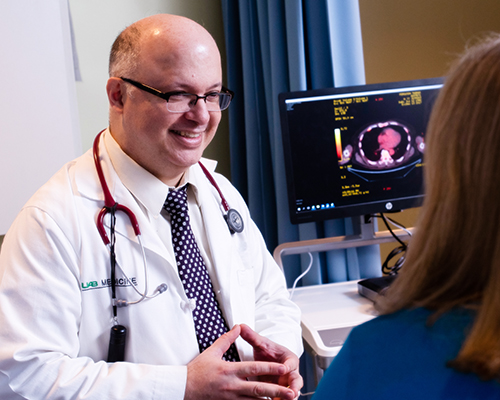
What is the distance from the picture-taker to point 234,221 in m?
1.34

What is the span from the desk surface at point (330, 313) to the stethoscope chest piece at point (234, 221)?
0.35 m

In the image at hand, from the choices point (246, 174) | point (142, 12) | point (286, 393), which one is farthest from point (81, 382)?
point (142, 12)

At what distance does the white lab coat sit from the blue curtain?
678 millimetres

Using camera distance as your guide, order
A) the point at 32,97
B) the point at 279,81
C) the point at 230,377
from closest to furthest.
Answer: the point at 230,377 → the point at 32,97 → the point at 279,81

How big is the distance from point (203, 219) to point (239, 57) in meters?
1.11

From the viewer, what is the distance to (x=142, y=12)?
6.49 ft

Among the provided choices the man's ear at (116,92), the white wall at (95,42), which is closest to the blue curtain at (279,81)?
the white wall at (95,42)

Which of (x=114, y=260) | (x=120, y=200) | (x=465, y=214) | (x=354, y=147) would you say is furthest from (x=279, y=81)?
(x=465, y=214)

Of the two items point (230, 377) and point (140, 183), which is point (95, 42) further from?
point (230, 377)

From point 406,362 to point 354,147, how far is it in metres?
1.12

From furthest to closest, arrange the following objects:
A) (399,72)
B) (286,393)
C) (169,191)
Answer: (399,72) → (169,191) → (286,393)

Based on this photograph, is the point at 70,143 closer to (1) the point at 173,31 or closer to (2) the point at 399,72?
(1) the point at 173,31

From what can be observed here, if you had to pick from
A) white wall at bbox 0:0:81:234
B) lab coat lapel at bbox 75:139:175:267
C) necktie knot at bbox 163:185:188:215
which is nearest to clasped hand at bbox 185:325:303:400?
lab coat lapel at bbox 75:139:175:267

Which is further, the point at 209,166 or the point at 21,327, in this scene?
the point at 209,166
